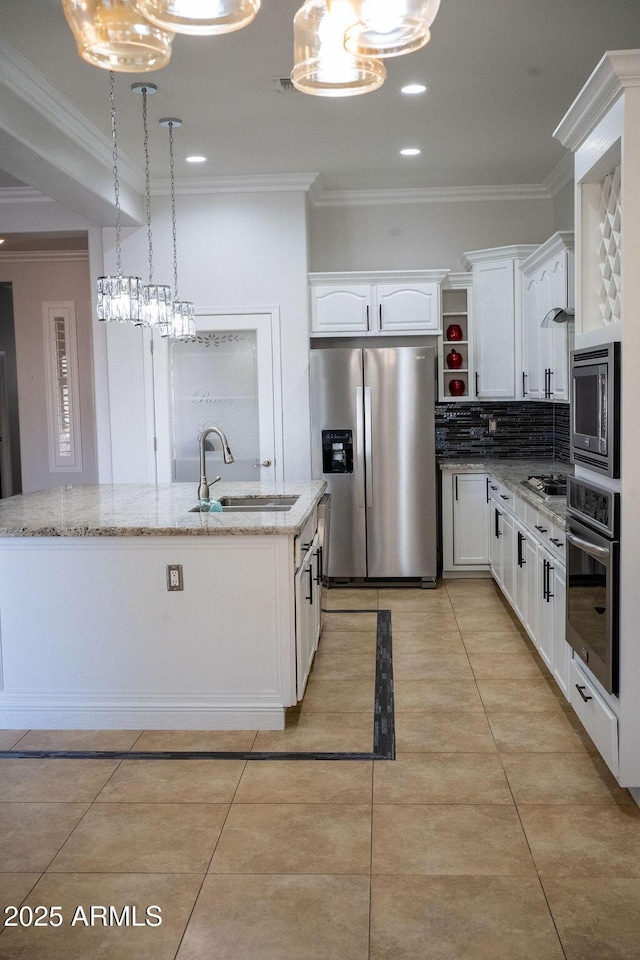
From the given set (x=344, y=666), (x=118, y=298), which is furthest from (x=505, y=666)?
(x=118, y=298)

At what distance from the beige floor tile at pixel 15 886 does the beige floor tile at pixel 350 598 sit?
3323 mm

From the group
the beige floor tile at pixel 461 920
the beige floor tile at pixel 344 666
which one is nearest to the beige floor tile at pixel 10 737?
the beige floor tile at pixel 344 666

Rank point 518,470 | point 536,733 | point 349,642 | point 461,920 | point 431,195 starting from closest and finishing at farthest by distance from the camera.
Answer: point 461,920 → point 536,733 → point 349,642 → point 518,470 → point 431,195

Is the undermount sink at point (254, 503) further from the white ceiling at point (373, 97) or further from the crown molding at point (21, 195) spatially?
the crown molding at point (21, 195)

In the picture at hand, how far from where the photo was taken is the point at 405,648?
4.79 metres

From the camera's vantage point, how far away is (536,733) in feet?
11.6

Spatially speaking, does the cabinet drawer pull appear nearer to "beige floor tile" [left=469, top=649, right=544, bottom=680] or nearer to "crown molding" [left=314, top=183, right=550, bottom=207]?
"beige floor tile" [left=469, top=649, right=544, bottom=680]

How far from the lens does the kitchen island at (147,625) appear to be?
3613mm

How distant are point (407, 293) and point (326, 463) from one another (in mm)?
1369

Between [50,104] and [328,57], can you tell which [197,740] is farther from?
[50,104]

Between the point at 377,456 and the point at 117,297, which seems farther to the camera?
→ the point at 377,456

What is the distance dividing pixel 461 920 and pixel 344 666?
221 centimetres

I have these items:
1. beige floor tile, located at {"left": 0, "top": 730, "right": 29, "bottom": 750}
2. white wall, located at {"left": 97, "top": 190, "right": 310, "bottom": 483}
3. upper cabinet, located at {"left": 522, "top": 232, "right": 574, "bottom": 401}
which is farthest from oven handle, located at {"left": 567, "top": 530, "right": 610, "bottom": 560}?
white wall, located at {"left": 97, "top": 190, "right": 310, "bottom": 483}

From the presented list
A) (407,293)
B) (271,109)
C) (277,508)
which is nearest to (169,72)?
(271,109)
